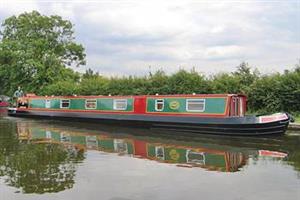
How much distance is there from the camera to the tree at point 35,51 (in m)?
38.6

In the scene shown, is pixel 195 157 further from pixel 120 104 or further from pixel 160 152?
pixel 120 104

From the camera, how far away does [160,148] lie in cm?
1462

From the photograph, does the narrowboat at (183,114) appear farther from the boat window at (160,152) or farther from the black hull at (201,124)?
the boat window at (160,152)

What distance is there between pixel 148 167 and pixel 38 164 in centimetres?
263

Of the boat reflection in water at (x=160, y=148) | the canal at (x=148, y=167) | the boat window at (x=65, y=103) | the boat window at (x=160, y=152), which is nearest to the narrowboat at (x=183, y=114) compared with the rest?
the boat window at (x=65, y=103)

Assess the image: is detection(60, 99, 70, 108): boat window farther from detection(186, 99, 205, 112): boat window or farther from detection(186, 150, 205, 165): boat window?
detection(186, 150, 205, 165): boat window

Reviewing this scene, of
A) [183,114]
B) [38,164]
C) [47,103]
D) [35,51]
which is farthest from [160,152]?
[35,51]

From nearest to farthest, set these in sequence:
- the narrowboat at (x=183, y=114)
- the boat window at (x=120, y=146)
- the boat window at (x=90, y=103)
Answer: the boat window at (x=120, y=146) < the narrowboat at (x=183, y=114) < the boat window at (x=90, y=103)

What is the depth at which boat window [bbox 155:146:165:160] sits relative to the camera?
41.8ft

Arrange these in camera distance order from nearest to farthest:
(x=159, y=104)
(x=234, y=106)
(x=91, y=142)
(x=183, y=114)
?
(x=91, y=142) < (x=234, y=106) < (x=183, y=114) < (x=159, y=104)

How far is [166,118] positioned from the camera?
67.1 feet

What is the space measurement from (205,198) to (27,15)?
35277 millimetres

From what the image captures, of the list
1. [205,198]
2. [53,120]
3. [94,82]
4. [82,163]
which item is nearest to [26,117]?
[53,120]

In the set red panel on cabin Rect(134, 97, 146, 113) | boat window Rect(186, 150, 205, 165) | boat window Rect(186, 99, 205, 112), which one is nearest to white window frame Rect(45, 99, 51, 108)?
red panel on cabin Rect(134, 97, 146, 113)
